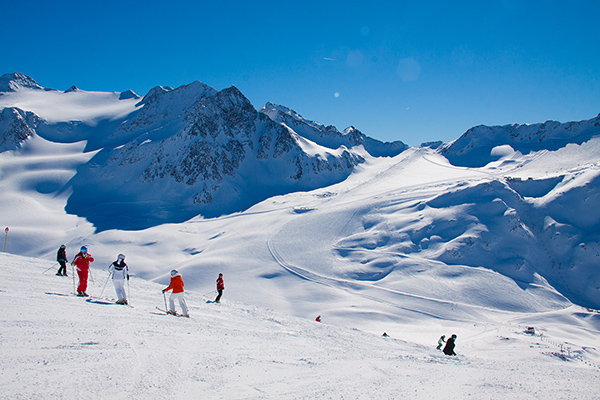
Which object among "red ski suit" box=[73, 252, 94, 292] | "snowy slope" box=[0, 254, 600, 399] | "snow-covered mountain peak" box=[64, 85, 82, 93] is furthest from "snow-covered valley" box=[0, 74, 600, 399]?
"snow-covered mountain peak" box=[64, 85, 82, 93]

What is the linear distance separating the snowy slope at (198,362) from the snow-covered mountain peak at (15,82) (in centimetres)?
12686

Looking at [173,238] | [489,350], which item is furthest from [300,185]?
[489,350]

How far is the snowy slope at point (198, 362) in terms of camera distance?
5.30 metres

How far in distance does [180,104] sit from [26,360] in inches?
4146

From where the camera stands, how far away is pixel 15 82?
106 metres

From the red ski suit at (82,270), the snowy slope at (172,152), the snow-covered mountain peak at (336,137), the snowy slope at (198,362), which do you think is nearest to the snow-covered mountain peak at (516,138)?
the snow-covered mountain peak at (336,137)

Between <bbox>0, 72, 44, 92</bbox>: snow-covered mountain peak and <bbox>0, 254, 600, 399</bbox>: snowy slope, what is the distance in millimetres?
126863

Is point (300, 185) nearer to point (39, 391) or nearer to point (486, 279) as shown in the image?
point (486, 279)

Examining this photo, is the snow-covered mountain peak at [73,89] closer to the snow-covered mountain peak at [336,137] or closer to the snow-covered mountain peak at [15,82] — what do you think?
the snow-covered mountain peak at [15,82]

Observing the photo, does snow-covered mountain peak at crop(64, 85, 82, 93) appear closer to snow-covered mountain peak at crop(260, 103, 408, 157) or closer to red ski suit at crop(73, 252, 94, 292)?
snow-covered mountain peak at crop(260, 103, 408, 157)

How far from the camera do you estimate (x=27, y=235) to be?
44.6m

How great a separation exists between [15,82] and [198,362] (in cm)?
14277

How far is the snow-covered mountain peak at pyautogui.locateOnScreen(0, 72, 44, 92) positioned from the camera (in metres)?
102

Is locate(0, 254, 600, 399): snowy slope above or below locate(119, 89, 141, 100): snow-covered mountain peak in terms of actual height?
below
